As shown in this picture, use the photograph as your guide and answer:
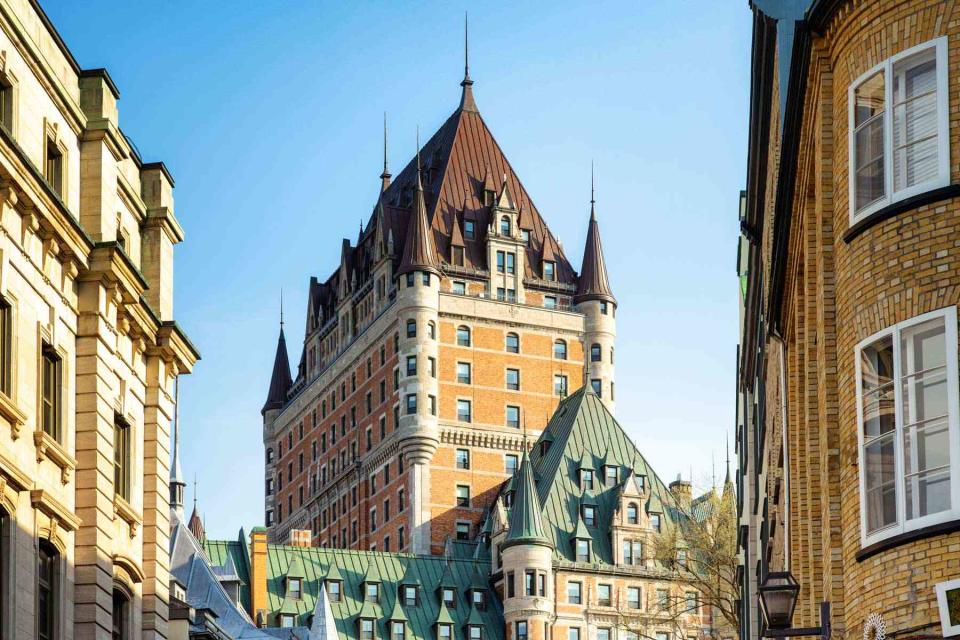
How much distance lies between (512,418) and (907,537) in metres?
112

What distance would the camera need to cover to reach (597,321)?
132500mm

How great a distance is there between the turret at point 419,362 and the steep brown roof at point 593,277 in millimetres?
10363

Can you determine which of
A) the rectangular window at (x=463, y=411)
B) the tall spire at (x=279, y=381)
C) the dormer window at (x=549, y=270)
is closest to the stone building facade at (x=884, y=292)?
the rectangular window at (x=463, y=411)

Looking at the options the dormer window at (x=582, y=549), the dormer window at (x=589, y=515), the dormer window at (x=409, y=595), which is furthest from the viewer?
the dormer window at (x=589, y=515)

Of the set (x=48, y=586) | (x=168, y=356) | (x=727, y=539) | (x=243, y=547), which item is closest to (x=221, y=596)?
(x=727, y=539)

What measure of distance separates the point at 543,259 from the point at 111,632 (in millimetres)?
105060

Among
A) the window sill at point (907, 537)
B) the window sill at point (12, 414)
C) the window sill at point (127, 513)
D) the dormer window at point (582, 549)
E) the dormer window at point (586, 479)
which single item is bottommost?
the window sill at point (907, 537)

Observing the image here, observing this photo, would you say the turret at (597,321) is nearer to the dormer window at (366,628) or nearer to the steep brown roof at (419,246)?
the steep brown roof at (419,246)

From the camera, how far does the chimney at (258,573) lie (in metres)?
110

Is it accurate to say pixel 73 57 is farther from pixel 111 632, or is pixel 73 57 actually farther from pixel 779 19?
pixel 779 19

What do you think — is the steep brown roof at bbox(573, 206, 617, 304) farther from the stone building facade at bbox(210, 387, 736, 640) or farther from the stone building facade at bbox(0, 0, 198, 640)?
the stone building facade at bbox(0, 0, 198, 640)

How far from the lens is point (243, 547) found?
4523 inches

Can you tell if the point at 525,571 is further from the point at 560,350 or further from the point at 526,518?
the point at 560,350

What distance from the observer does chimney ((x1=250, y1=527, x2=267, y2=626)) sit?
11019cm
